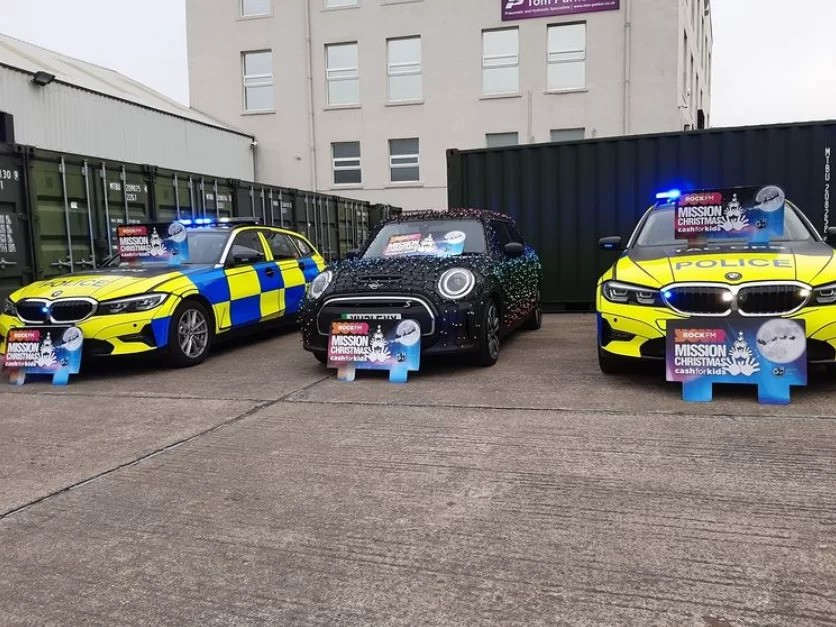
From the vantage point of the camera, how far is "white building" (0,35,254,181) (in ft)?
48.0

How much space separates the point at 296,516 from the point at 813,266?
4020 millimetres

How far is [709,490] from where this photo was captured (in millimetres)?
3230

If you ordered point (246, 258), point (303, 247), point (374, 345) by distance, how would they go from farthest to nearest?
point (303, 247) → point (246, 258) → point (374, 345)

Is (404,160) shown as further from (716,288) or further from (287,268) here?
(716,288)

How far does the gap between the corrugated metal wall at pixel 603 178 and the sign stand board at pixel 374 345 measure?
5.42m

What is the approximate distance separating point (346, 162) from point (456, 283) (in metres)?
19.2

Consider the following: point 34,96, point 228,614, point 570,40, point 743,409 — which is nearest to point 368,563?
point 228,614

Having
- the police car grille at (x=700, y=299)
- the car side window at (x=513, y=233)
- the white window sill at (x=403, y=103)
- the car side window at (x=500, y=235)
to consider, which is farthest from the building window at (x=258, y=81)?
the police car grille at (x=700, y=299)

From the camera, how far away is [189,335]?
7.06m

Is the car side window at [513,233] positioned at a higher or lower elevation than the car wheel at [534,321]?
higher

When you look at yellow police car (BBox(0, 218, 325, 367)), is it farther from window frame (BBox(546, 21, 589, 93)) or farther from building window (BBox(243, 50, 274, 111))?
building window (BBox(243, 50, 274, 111))

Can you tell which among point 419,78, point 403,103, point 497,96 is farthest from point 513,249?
point 419,78

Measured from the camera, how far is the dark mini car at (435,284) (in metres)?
5.98

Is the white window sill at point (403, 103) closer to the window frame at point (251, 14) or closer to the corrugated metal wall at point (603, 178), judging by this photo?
the window frame at point (251, 14)
